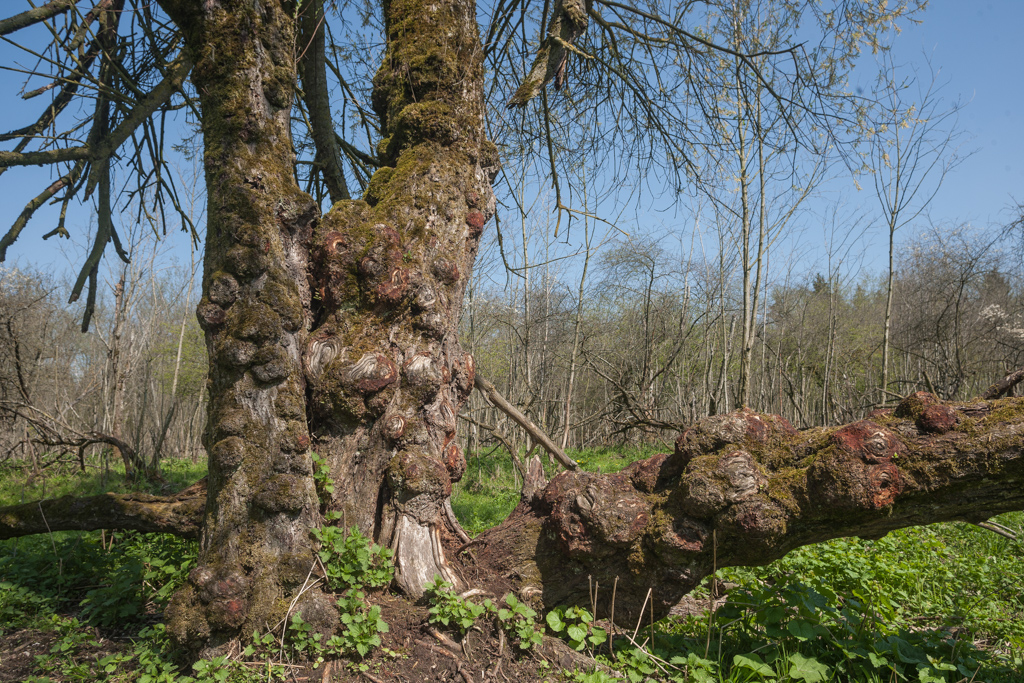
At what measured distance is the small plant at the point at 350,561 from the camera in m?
2.25

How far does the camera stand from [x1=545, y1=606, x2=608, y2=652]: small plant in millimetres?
2334

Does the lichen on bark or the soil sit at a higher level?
the lichen on bark

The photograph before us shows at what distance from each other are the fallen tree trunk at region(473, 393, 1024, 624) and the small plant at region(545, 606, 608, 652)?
7cm

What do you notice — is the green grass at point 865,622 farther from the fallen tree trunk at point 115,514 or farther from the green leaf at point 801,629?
the fallen tree trunk at point 115,514

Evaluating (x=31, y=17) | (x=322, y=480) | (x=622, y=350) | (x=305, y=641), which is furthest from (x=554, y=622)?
(x=622, y=350)

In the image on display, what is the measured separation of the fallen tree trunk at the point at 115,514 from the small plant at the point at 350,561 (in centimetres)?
71

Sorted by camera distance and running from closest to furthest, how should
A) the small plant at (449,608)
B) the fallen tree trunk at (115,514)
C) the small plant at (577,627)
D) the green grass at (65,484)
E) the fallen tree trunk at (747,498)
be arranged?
1. the fallen tree trunk at (747,498)
2. the small plant at (449,608)
3. the small plant at (577,627)
4. the fallen tree trunk at (115,514)
5. the green grass at (65,484)

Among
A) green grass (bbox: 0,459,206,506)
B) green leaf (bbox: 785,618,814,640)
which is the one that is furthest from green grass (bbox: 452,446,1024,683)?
green grass (bbox: 0,459,206,506)

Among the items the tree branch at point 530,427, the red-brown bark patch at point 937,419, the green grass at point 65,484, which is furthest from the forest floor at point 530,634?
the green grass at point 65,484

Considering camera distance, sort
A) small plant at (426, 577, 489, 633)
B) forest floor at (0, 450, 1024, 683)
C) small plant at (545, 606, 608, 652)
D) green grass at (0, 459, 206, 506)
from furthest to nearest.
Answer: green grass at (0, 459, 206, 506), small plant at (545, 606, 608, 652), small plant at (426, 577, 489, 633), forest floor at (0, 450, 1024, 683)

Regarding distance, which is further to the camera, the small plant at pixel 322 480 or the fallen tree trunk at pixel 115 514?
the fallen tree trunk at pixel 115 514

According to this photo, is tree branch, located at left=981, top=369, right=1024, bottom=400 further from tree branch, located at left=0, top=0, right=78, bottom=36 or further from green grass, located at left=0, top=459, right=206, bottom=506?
green grass, located at left=0, top=459, right=206, bottom=506

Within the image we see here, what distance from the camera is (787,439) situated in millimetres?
2332

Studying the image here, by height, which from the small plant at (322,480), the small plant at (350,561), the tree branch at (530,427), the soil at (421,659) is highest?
the tree branch at (530,427)
